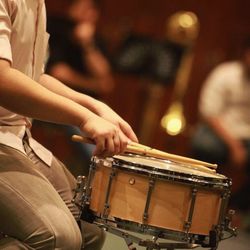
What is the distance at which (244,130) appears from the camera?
5.20 metres

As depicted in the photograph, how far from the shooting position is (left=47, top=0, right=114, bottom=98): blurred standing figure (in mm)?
5168

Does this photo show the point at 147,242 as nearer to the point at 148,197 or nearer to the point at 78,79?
the point at 148,197

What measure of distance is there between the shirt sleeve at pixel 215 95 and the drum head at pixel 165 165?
3.02 metres

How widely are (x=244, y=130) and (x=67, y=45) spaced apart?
4.80 feet

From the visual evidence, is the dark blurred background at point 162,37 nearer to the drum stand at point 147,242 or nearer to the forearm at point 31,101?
the drum stand at point 147,242

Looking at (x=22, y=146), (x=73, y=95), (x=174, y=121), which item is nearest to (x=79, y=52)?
(x=174, y=121)

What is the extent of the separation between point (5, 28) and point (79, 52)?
3.47 metres

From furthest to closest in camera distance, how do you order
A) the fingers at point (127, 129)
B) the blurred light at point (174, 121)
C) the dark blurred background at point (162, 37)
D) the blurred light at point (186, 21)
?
the dark blurred background at point (162, 37) → the blurred light at point (186, 21) → the blurred light at point (174, 121) → the fingers at point (127, 129)

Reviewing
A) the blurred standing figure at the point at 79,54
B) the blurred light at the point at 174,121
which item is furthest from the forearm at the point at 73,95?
the blurred light at the point at 174,121

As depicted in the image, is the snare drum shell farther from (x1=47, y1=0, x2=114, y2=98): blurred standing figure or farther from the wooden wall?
the wooden wall

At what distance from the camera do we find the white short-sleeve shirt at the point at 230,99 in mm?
5215

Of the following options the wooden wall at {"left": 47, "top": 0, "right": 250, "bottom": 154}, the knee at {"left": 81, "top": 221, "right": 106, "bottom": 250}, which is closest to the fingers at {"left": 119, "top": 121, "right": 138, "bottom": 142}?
the knee at {"left": 81, "top": 221, "right": 106, "bottom": 250}

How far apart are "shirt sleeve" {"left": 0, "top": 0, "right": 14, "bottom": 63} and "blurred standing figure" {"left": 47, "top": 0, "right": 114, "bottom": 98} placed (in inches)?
120

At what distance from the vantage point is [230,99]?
17.5 feet
